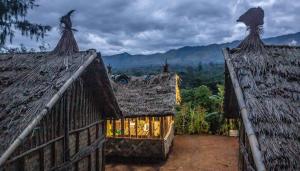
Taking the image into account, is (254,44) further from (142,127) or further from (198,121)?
(198,121)

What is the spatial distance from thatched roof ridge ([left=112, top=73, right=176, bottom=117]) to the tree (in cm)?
517

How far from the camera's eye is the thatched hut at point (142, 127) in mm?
15768

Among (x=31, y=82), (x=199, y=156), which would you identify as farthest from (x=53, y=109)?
(x=199, y=156)

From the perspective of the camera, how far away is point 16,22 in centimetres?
1653

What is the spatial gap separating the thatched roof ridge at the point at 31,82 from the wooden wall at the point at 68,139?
1.27ft

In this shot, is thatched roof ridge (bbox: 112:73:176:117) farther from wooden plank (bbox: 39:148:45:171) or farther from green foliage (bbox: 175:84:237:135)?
wooden plank (bbox: 39:148:45:171)

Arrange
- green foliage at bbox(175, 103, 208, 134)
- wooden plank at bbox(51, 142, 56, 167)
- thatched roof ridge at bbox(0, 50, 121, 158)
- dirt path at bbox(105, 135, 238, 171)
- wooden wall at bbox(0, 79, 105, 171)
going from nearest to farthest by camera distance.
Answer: thatched roof ridge at bbox(0, 50, 121, 158), wooden wall at bbox(0, 79, 105, 171), wooden plank at bbox(51, 142, 56, 167), dirt path at bbox(105, 135, 238, 171), green foliage at bbox(175, 103, 208, 134)

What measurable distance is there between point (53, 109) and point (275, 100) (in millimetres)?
4114

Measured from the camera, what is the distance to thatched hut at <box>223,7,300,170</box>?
338 cm

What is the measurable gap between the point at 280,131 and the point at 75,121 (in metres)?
4.94

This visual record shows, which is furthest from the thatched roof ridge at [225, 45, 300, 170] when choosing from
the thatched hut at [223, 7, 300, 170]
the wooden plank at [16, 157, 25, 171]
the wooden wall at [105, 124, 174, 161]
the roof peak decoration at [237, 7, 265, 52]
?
the wooden wall at [105, 124, 174, 161]

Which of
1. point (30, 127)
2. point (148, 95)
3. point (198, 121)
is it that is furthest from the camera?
point (198, 121)

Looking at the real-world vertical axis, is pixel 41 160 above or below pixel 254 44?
below

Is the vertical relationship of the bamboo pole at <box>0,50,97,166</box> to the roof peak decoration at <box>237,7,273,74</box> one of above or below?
below
